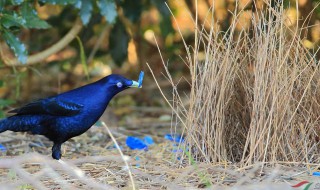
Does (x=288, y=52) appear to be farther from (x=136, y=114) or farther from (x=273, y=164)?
(x=136, y=114)

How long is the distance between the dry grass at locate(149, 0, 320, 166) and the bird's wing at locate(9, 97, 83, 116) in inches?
20.7

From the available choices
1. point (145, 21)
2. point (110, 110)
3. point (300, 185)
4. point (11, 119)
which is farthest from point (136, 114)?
point (300, 185)

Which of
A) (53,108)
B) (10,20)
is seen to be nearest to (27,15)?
(10,20)

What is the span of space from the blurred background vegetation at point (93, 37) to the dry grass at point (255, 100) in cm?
93

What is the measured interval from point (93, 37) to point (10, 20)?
2103mm

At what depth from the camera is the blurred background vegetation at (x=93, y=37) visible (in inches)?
156

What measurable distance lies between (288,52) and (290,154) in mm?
436

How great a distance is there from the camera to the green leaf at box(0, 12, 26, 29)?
370cm

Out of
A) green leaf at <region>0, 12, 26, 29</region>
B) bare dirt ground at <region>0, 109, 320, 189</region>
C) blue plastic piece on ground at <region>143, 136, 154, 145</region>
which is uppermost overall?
green leaf at <region>0, 12, 26, 29</region>

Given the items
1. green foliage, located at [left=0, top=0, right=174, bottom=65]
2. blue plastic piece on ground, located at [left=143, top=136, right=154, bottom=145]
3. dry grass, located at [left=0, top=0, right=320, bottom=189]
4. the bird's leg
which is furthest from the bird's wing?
blue plastic piece on ground, located at [left=143, top=136, right=154, bottom=145]

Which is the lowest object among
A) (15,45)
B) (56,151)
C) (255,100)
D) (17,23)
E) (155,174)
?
(155,174)

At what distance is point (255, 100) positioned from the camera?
2871 mm

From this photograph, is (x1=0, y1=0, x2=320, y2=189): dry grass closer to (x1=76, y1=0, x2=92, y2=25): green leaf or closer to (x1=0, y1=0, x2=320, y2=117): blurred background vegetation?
(x1=0, y1=0, x2=320, y2=117): blurred background vegetation

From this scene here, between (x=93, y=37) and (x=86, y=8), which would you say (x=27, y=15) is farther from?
(x=93, y=37)
